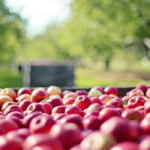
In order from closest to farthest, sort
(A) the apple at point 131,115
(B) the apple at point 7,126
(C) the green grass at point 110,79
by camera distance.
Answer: (B) the apple at point 7,126, (A) the apple at point 131,115, (C) the green grass at point 110,79

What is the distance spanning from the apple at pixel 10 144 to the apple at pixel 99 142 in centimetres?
32

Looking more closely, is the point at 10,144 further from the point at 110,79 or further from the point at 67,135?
the point at 110,79

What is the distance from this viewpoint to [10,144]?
1094 mm

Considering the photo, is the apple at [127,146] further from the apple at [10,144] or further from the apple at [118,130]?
the apple at [10,144]

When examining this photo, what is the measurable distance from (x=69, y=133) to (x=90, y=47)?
14.5 m

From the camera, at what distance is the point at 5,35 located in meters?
13.9

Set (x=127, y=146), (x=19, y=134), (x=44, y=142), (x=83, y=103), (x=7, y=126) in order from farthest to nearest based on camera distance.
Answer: (x=83, y=103), (x=7, y=126), (x=19, y=134), (x=44, y=142), (x=127, y=146)

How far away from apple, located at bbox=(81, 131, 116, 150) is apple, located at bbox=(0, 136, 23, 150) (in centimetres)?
32

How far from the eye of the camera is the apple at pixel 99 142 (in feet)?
3.27

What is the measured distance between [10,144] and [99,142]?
0.43m

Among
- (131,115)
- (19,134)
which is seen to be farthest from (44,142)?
(131,115)

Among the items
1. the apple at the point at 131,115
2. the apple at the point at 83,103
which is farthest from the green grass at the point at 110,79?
the apple at the point at 131,115

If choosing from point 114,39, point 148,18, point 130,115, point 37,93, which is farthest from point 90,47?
point 130,115

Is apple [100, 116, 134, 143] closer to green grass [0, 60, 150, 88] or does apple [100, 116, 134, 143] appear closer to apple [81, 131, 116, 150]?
apple [81, 131, 116, 150]
